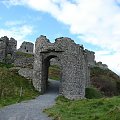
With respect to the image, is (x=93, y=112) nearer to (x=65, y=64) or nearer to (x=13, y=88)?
(x=13, y=88)

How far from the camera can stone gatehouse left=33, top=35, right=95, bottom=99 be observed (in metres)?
42.4

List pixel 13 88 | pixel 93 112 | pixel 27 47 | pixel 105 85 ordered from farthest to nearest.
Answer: pixel 27 47, pixel 105 85, pixel 13 88, pixel 93 112

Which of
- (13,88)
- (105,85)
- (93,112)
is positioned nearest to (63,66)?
(13,88)

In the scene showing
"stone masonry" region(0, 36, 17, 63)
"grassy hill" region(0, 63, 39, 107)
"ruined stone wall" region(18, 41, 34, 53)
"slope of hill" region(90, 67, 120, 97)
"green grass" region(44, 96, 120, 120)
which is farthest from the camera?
"ruined stone wall" region(18, 41, 34, 53)

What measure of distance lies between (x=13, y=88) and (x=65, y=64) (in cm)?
753

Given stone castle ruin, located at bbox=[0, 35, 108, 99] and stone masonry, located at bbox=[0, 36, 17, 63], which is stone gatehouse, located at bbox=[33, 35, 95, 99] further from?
stone masonry, located at bbox=[0, 36, 17, 63]

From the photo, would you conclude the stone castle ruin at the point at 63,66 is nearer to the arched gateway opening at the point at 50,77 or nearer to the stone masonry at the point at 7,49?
the arched gateway opening at the point at 50,77

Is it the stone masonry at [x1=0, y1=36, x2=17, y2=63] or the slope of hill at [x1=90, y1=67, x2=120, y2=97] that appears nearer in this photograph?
the stone masonry at [x1=0, y1=36, x2=17, y2=63]

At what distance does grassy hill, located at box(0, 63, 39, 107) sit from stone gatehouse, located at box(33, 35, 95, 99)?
66.5 inches

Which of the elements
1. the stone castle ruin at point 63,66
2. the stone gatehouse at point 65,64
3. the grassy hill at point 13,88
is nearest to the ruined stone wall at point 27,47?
the grassy hill at point 13,88

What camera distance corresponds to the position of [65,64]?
42.8 meters

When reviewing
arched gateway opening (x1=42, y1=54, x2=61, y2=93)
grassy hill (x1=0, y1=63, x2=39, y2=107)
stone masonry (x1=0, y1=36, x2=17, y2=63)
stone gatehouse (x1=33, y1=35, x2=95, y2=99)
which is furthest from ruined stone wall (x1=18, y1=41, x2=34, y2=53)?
stone gatehouse (x1=33, y1=35, x2=95, y2=99)

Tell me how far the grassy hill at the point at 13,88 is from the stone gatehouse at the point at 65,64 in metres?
1.69

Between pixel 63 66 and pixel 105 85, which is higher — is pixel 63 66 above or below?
above
